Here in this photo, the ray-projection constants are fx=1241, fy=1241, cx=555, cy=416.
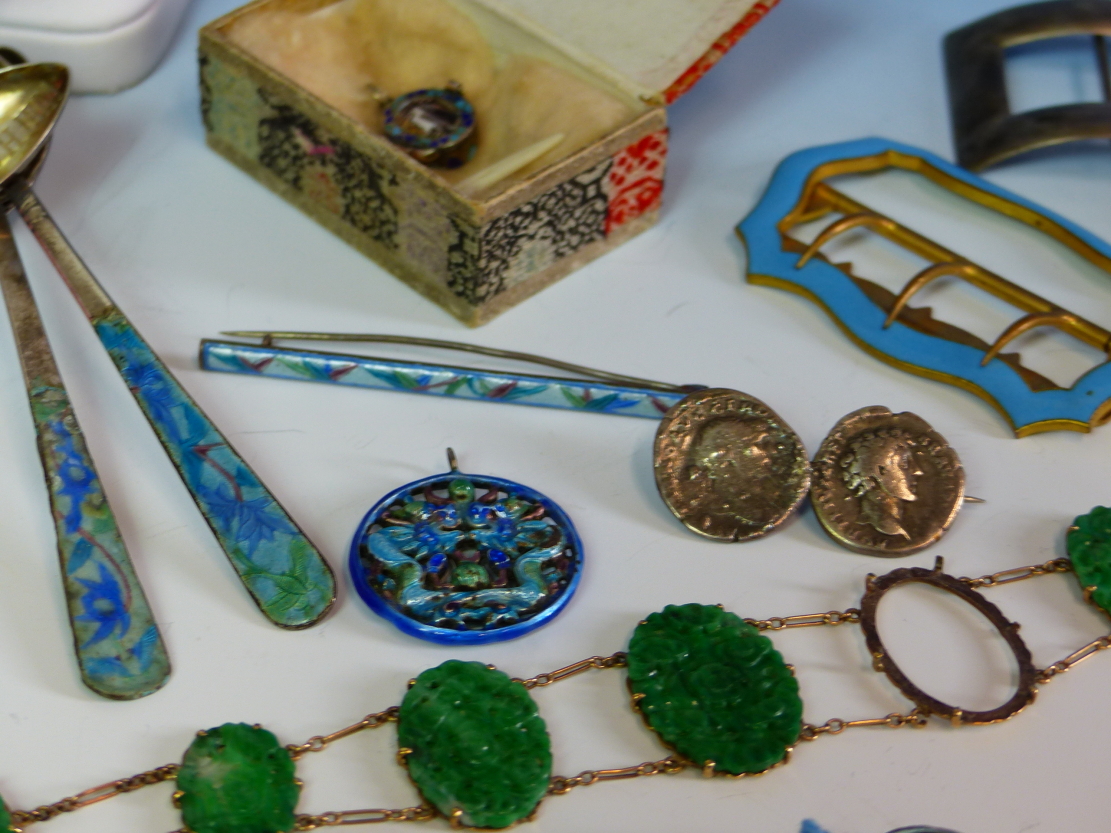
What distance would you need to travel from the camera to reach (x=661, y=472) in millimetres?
1190

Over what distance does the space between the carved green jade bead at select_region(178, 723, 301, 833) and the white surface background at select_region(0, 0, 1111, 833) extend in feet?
0.09

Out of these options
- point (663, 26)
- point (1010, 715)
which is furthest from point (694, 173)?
point (1010, 715)

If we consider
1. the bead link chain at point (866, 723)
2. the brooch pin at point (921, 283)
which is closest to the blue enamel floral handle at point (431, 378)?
the brooch pin at point (921, 283)

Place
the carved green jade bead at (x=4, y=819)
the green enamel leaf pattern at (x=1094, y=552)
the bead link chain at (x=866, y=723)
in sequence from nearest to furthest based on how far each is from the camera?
the carved green jade bead at (x=4, y=819), the bead link chain at (x=866, y=723), the green enamel leaf pattern at (x=1094, y=552)

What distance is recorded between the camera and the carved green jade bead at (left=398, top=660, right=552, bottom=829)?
0.95m

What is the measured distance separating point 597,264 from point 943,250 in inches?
16.0

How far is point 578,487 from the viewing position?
4.02 feet

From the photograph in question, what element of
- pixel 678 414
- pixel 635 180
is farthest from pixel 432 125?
pixel 678 414

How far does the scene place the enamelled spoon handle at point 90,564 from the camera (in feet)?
3.31

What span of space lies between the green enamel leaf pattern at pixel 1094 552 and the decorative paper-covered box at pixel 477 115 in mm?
607

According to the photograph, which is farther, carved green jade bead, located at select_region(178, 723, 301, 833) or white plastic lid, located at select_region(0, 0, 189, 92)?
white plastic lid, located at select_region(0, 0, 189, 92)

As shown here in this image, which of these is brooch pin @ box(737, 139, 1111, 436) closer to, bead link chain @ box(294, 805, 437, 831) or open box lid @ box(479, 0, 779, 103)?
open box lid @ box(479, 0, 779, 103)

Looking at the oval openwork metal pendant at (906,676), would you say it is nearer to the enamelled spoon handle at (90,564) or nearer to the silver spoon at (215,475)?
the silver spoon at (215,475)

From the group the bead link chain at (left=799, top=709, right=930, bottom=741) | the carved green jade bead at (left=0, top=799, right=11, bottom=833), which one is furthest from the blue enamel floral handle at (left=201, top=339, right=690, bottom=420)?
the carved green jade bead at (left=0, top=799, right=11, bottom=833)
